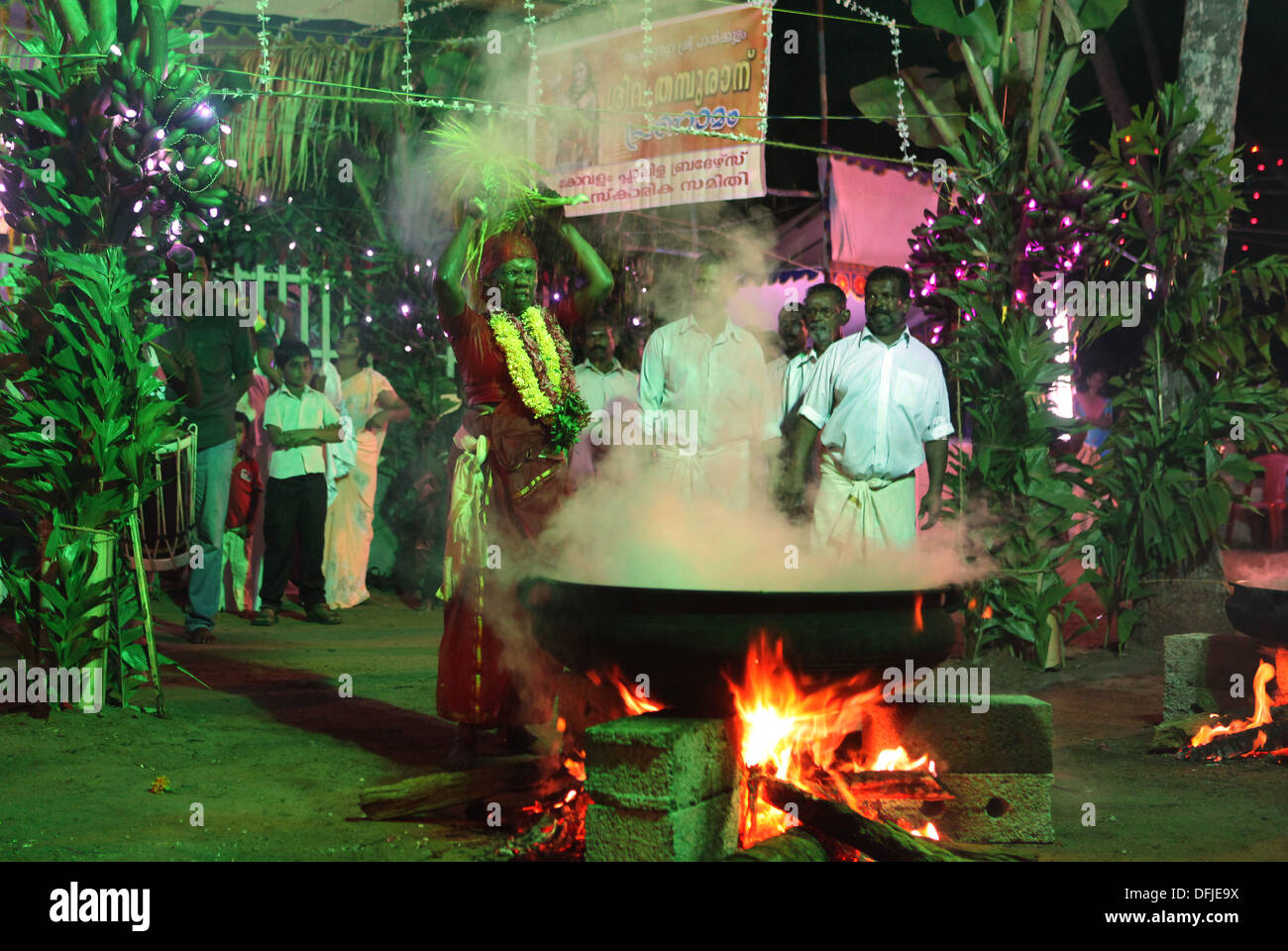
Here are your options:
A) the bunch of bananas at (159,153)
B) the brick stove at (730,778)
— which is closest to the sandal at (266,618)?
the bunch of bananas at (159,153)

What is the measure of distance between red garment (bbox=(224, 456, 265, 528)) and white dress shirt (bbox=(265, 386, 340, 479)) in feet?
1.66

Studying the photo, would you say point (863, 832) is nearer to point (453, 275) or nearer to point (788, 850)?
point (788, 850)

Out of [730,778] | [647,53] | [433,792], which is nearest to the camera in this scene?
[730,778]

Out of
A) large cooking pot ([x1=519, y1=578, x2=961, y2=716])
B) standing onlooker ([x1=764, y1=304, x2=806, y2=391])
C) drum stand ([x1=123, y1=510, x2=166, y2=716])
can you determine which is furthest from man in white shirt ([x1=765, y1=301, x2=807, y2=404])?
large cooking pot ([x1=519, y1=578, x2=961, y2=716])

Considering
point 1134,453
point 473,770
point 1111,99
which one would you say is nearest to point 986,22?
point 1134,453

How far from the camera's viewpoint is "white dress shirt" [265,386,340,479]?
34.2 feet

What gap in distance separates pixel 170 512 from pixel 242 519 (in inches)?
122

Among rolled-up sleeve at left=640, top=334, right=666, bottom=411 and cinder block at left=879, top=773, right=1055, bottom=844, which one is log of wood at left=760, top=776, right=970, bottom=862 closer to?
cinder block at left=879, top=773, right=1055, bottom=844

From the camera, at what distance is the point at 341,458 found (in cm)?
1134

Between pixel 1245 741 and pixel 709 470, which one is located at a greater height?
pixel 709 470

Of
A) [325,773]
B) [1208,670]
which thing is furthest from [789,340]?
[325,773]

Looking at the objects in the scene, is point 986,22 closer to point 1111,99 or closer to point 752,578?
point 752,578

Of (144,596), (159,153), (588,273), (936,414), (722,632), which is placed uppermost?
(159,153)

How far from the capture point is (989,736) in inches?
188
